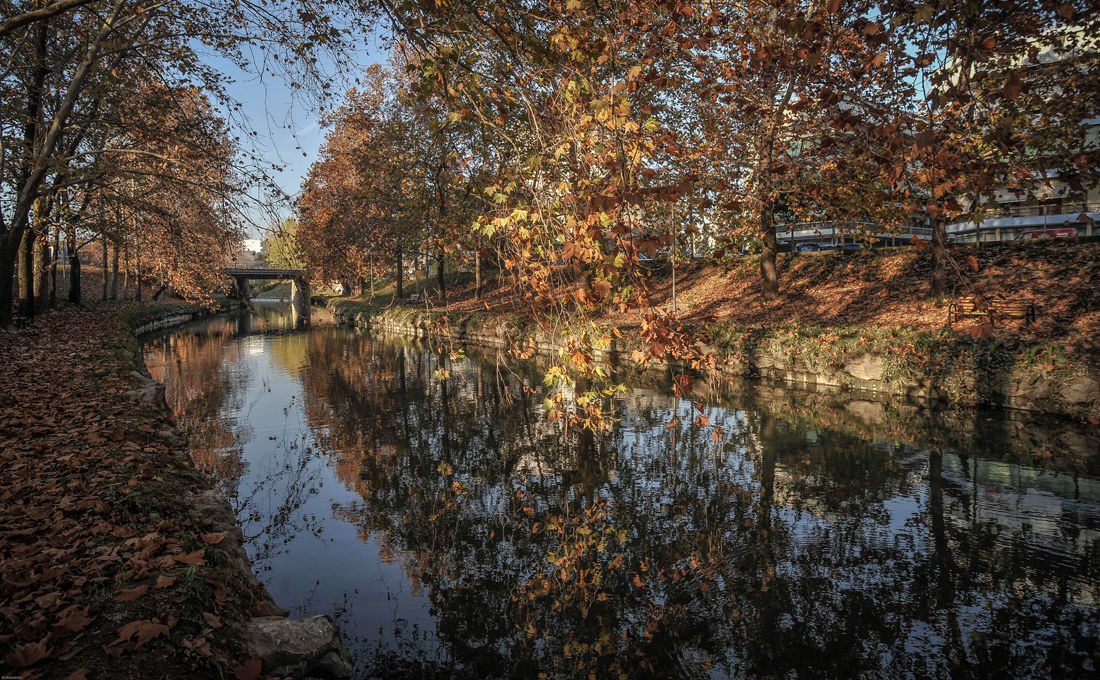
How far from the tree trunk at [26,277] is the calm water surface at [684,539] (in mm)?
11762

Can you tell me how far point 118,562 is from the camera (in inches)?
166

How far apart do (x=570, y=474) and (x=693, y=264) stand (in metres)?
22.5

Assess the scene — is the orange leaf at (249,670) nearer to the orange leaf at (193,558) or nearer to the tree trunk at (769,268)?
the orange leaf at (193,558)

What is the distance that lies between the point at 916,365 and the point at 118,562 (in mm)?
14341

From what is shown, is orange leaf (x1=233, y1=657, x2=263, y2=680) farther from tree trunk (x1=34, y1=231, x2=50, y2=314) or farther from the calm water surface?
tree trunk (x1=34, y1=231, x2=50, y2=314)

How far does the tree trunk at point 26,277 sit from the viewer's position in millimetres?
19625

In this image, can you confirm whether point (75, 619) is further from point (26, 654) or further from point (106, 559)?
point (106, 559)

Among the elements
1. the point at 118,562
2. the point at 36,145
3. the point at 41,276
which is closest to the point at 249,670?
the point at 118,562

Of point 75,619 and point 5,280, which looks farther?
point 5,280

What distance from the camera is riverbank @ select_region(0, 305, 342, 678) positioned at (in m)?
3.35

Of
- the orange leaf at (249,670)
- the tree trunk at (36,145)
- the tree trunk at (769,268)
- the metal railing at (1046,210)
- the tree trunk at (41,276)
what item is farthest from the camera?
the metal railing at (1046,210)

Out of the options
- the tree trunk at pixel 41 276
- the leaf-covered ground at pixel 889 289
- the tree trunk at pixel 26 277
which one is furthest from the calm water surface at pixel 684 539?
the tree trunk at pixel 41 276

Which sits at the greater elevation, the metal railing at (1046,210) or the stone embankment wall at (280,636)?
the metal railing at (1046,210)

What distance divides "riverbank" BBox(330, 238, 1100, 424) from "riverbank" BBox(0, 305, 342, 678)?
309 cm
